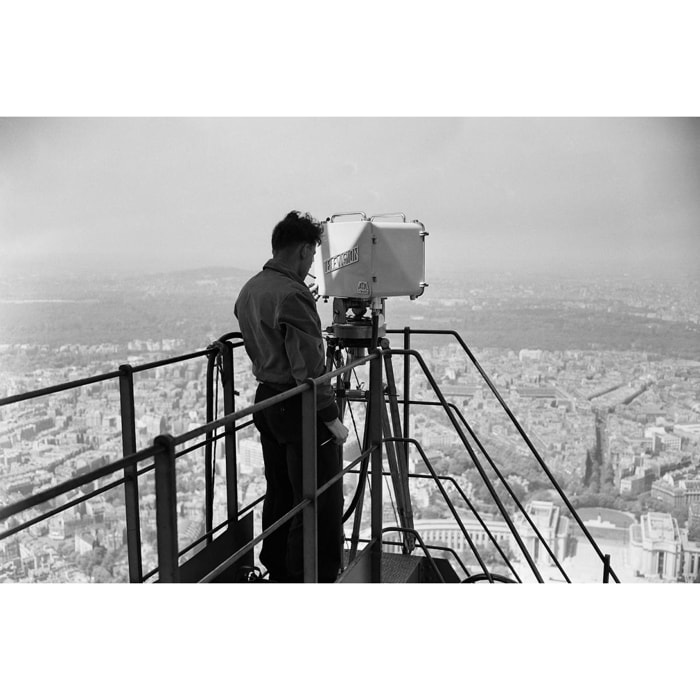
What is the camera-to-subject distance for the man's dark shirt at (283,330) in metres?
2.49

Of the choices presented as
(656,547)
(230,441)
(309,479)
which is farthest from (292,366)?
(656,547)

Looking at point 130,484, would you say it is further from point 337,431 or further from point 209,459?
point 337,431

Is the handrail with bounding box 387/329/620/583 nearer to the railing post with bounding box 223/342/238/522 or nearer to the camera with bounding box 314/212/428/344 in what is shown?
the camera with bounding box 314/212/428/344

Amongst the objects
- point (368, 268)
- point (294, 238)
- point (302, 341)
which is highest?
point (294, 238)

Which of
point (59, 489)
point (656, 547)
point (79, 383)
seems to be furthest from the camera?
point (656, 547)

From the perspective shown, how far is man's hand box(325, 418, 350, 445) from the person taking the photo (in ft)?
8.50

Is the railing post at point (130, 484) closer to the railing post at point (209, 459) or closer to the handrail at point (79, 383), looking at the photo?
the handrail at point (79, 383)

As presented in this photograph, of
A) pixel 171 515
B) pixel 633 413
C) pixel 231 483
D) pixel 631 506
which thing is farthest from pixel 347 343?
pixel 633 413

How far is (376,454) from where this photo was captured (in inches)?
120

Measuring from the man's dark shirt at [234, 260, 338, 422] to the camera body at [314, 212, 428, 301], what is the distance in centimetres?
91

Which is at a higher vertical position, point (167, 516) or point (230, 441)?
point (167, 516)

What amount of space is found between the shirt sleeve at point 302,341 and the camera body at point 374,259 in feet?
3.39

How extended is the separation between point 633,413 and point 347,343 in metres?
11.0

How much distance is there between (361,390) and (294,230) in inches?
46.1
